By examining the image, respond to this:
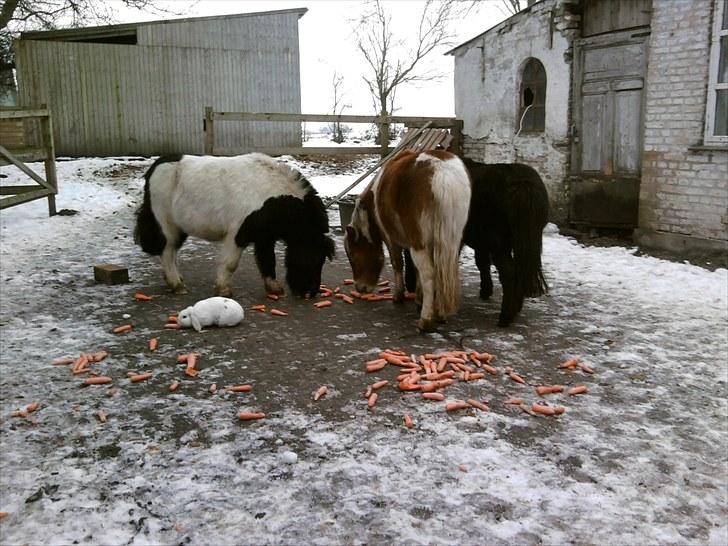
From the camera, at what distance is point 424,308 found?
5188 mm

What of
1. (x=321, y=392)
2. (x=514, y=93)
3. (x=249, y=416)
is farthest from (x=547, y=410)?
(x=514, y=93)

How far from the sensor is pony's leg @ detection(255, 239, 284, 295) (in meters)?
6.24

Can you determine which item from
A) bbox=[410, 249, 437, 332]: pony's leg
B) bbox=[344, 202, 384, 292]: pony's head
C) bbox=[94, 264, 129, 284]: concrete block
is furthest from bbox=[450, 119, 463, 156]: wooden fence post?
bbox=[410, 249, 437, 332]: pony's leg

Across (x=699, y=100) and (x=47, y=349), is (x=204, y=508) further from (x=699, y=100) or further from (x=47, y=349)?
(x=699, y=100)

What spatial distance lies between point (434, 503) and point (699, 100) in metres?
7.50

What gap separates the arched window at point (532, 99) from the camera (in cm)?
1079

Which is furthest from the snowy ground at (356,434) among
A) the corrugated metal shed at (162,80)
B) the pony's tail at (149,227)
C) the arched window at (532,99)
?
the corrugated metal shed at (162,80)

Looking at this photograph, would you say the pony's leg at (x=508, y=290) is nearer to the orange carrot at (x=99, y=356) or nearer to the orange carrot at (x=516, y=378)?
the orange carrot at (x=516, y=378)

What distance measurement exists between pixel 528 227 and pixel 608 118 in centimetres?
538

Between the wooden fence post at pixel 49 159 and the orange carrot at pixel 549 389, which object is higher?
the wooden fence post at pixel 49 159

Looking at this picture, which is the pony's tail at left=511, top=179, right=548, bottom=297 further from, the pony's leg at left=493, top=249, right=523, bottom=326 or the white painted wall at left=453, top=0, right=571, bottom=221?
the white painted wall at left=453, top=0, right=571, bottom=221

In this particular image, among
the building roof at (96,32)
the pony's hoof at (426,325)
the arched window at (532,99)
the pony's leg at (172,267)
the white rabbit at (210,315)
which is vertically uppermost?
the building roof at (96,32)

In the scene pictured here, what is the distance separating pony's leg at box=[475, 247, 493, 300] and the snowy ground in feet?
1.21

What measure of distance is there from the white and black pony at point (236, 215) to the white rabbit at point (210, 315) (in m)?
0.90
